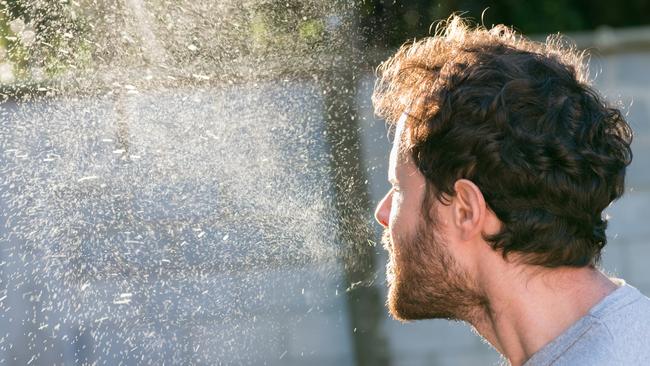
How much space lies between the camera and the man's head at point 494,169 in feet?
5.12

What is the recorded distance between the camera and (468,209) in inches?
62.9

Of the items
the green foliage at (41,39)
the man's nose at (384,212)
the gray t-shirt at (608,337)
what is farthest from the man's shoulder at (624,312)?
the green foliage at (41,39)

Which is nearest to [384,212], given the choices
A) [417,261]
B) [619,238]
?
[417,261]

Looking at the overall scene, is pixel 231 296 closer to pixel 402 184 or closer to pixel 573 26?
pixel 402 184

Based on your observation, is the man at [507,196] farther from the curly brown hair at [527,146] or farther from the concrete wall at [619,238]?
the concrete wall at [619,238]

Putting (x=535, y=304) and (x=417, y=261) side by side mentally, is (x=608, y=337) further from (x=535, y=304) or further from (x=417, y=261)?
(x=417, y=261)

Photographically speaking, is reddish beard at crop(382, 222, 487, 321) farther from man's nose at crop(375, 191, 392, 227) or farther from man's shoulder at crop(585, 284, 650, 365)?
man's shoulder at crop(585, 284, 650, 365)

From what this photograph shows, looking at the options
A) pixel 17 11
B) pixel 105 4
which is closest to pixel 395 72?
pixel 105 4

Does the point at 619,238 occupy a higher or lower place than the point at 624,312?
lower

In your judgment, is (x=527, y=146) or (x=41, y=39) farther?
(x=41, y=39)

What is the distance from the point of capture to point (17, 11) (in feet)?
5.78

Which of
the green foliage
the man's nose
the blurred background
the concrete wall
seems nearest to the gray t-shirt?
the man's nose

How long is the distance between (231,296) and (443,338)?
117cm

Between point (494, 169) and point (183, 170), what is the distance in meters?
0.75
